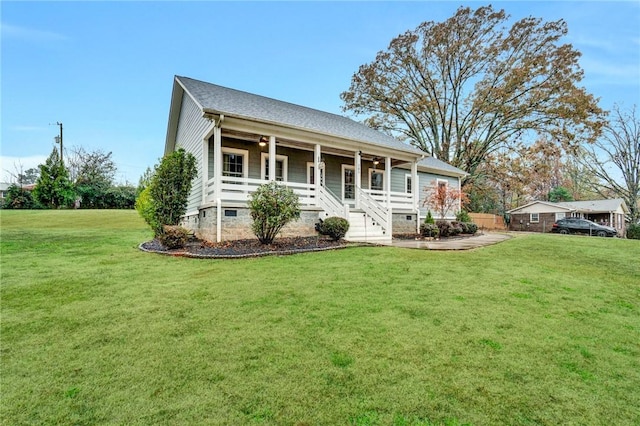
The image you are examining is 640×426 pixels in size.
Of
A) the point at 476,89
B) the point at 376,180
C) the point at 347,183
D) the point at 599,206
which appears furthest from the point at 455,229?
the point at 599,206

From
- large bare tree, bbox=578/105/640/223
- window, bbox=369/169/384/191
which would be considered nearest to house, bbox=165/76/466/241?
window, bbox=369/169/384/191

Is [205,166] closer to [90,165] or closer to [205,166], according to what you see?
[205,166]

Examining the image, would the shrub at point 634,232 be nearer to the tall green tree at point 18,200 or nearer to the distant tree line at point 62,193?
the distant tree line at point 62,193

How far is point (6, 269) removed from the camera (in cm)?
604

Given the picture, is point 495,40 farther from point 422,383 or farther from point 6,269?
point 6,269

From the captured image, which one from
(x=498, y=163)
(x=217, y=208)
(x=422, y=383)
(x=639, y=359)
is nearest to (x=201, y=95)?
(x=217, y=208)

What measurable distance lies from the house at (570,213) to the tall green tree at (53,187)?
44464 millimetres

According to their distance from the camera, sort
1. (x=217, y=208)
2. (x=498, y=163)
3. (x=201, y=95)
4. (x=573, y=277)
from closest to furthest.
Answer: (x=573, y=277) < (x=217, y=208) < (x=201, y=95) < (x=498, y=163)

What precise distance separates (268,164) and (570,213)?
31771mm

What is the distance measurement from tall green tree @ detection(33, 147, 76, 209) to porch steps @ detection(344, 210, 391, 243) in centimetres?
2835

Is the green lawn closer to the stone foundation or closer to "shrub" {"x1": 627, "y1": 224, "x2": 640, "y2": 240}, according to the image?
the stone foundation

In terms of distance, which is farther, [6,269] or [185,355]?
[6,269]

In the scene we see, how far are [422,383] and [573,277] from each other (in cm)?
544

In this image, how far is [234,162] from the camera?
11.9 metres
